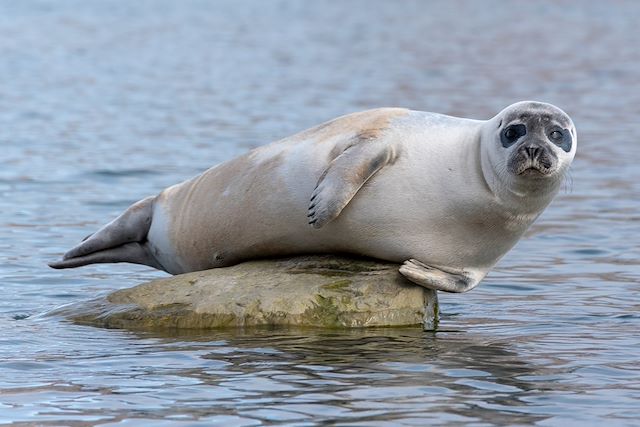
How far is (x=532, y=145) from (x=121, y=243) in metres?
3.15

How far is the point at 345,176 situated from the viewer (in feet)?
25.8

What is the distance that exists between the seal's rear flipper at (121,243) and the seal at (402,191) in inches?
26.6

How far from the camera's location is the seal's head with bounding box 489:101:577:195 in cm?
758

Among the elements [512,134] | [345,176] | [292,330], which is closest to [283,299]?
[292,330]

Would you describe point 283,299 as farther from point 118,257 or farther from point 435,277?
point 118,257

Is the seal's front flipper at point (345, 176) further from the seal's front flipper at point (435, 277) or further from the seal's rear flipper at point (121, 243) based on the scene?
the seal's rear flipper at point (121, 243)

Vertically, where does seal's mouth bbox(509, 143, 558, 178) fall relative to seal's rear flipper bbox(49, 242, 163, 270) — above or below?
above

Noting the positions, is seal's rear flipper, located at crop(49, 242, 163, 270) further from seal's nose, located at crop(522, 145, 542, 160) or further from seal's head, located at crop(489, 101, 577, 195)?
seal's nose, located at crop(522, 145, 542, 160)

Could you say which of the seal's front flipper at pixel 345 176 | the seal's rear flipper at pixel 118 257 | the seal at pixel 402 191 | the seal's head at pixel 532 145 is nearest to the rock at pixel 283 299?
the seal at pixel 402 191

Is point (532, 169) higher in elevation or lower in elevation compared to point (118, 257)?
higher

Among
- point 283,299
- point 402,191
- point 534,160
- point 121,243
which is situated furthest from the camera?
point 121,243

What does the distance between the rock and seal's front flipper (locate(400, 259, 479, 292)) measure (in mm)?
167

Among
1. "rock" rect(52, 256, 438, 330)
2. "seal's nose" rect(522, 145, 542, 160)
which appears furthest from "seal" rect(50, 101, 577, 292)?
"rock" rect(52, 256, 438, 330)

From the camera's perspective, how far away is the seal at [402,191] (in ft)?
25.6
